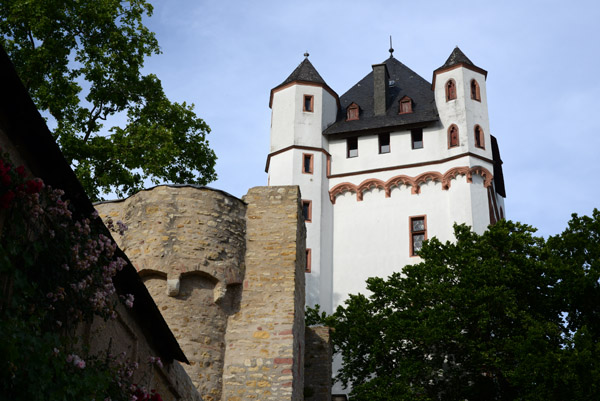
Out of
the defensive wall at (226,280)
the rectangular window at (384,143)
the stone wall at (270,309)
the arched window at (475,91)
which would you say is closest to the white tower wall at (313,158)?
the rectangular window at (384,143)

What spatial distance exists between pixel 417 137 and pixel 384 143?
1391 mm

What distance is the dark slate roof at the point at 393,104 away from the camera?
35.2 metres

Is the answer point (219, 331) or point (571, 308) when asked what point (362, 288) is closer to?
point (571, 308)

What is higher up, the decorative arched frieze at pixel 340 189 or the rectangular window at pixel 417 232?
the decorative arched frieze at pixel 340 189

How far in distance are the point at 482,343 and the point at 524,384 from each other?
8.34 feet

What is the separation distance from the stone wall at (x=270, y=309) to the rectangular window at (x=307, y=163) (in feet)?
63.3

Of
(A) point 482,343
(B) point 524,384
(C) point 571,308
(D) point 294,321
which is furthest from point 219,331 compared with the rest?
(C) point 571,308

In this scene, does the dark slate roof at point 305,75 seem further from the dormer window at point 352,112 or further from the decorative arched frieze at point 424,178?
the decorative arched frieze at point 424,178

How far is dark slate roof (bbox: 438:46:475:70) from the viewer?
35562mm

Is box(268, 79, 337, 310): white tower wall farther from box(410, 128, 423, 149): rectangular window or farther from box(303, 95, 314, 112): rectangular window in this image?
box(410, 128, 423, 149): rectangular window

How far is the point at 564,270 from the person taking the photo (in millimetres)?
22578

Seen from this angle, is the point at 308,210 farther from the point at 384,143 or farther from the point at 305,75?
the point at 305,75

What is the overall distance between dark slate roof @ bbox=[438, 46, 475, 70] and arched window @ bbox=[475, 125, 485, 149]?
10.4 feet

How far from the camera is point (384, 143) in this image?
116ft
